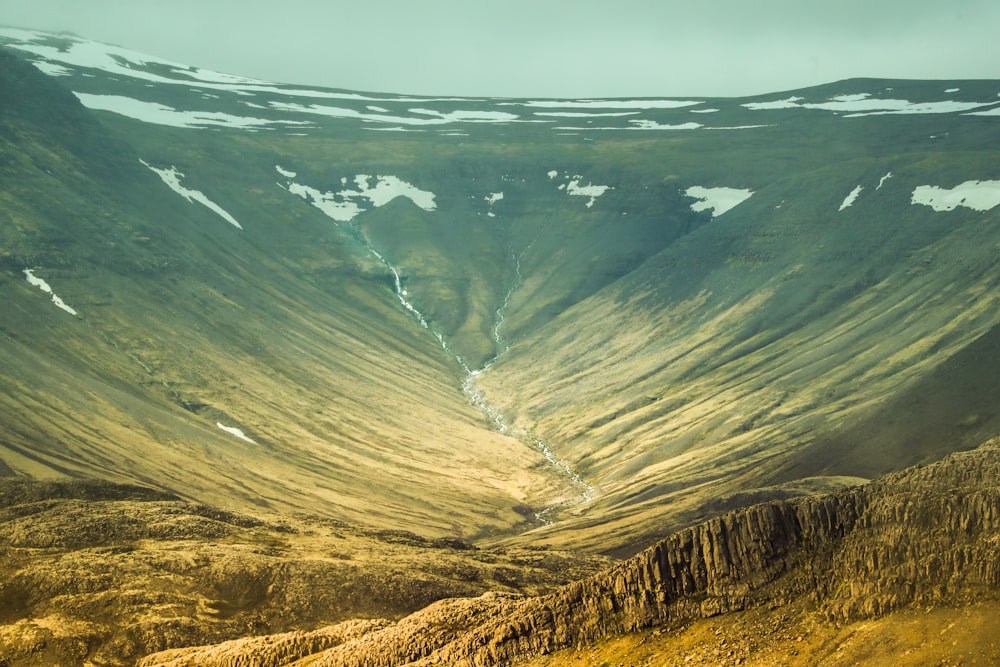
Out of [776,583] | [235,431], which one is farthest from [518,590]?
[235,431]

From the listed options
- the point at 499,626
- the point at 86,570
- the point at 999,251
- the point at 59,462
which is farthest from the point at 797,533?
the point at 999,251

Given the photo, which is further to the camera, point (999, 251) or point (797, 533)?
point (999, 251)

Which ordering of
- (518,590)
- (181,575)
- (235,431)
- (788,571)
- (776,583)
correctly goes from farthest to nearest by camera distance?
(235,431) < (518,590) < (181,575) < (788,571) < (776,583)

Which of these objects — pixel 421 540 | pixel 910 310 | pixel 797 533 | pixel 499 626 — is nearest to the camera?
pixel 797 533

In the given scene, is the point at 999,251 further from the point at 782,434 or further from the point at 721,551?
the point at 721,551

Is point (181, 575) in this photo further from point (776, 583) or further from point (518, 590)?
point (776, 583)

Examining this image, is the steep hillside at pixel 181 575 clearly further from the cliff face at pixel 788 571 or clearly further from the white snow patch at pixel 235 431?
the white snow patch at pixel 235 431

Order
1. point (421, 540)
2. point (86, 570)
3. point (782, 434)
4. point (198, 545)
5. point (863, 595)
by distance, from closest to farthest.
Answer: point (863, 595), point (86, 570), point (198, 545), point (421, 540), point (782, 434)
